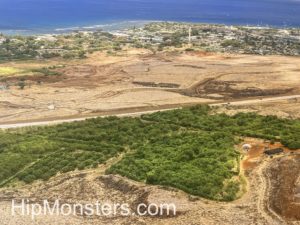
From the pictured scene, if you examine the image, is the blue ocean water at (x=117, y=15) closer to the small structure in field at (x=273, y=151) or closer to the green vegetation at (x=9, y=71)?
the green vegetation at (x=9, y=71)

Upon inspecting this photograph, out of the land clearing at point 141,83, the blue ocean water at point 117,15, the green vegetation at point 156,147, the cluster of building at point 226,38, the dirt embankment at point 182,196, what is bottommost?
the dirt embankment at point 182,196

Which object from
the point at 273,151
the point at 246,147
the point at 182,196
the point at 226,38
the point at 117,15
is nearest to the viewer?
the point at 182,196

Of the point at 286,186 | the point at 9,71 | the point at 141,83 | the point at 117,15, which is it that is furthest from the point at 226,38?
the point at 286,186

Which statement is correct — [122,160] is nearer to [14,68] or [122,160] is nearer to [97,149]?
[97,149]

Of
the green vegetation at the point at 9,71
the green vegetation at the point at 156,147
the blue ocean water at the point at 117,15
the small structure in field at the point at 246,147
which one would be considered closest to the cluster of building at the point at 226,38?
the blue ocean water at the point at 117,15

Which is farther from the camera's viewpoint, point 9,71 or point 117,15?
point 117,15

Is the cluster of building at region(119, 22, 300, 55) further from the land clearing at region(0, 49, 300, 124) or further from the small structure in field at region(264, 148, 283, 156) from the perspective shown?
the small structure in field at region(264, 148, 283, 156)

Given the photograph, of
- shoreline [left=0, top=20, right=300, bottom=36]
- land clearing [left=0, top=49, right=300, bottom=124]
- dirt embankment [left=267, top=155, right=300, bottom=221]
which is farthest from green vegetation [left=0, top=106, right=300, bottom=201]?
shoreline [left=0, top=20, right=300, bottom=36]

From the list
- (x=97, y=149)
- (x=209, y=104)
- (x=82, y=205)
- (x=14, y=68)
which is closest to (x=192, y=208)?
(x=82, y=205)

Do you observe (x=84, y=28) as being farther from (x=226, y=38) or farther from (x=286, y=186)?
(x=286, y=186)
